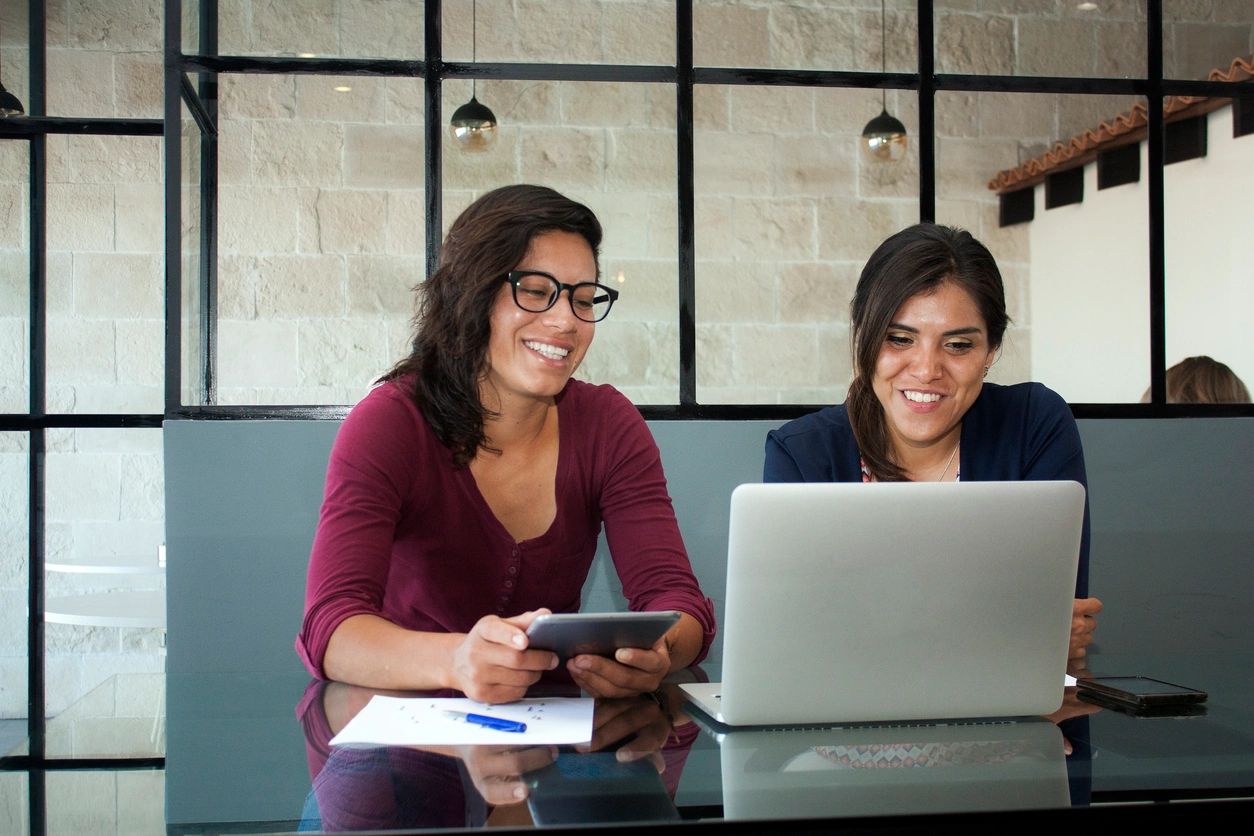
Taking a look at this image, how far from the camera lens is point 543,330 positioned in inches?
66.7

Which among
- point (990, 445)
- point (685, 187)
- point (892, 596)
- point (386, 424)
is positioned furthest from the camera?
point (685, 187)

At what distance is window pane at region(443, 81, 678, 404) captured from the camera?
255 centimetres

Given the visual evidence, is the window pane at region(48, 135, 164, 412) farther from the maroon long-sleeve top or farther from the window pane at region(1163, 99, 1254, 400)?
the window pane at region(1163, 99, 1254, 400)

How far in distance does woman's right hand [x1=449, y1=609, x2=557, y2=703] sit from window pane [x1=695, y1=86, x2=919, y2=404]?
1416mm

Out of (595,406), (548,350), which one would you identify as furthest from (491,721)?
(595,406)

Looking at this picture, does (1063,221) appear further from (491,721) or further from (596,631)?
(491,721)

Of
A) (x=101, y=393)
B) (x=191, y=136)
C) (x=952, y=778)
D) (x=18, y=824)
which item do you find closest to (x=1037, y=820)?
(x=952, y=778)

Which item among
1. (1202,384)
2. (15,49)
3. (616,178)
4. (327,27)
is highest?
(15,49)

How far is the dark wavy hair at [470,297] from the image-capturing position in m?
1.68

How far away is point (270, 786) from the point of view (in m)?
0.84

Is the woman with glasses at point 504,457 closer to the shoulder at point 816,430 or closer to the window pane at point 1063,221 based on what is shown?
the shoulder at point 816,430

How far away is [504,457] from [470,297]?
0.25m

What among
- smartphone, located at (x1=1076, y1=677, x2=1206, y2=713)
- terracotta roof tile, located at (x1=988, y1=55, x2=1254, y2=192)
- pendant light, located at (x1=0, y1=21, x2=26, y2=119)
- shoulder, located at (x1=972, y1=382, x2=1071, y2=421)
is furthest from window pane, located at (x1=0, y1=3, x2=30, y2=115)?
smartphone, located at (x1=1076, y1=677, x2=1206, y2=713)

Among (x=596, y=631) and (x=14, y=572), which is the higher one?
(x=596, y=631)
